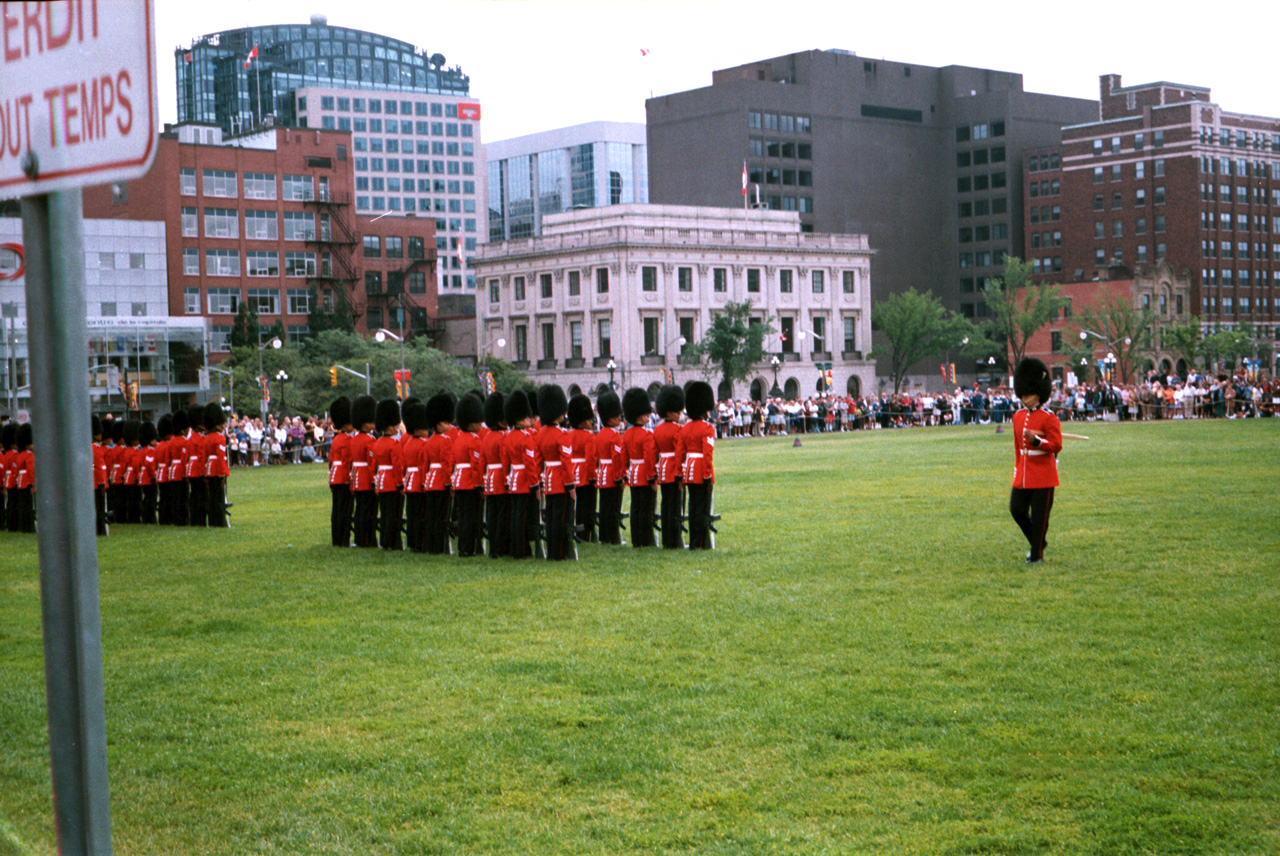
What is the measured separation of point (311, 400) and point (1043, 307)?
61.3m

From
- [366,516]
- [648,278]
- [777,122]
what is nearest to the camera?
[366,516]

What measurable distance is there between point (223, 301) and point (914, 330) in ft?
177

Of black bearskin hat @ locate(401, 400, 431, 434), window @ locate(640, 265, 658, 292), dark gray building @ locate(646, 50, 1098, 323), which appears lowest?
black bearskin hat @ locate(401, 400, 431, 434)

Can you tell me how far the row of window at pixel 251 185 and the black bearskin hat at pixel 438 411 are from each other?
76.4 meters

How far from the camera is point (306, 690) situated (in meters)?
9.42

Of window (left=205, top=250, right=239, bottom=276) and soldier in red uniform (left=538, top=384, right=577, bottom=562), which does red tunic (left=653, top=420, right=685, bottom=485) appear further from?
window (left=205, top=250, right=239, bottom=276)

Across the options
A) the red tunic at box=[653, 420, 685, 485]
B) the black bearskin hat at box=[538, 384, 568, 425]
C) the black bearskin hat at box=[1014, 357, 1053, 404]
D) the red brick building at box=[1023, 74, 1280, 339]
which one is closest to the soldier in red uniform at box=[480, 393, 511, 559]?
the black bearskin hat at box=[538, 384, 568, 425]

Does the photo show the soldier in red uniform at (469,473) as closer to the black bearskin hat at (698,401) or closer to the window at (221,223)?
the black bearskin hat at (698,401)

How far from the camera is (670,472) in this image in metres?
17.3

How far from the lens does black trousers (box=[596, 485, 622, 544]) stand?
1848 cm

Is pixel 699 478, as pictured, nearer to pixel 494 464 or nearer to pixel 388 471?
pixel 494 464

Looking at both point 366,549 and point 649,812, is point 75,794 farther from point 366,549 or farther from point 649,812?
point 366,549

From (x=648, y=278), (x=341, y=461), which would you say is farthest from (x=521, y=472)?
(x=648, y=278)

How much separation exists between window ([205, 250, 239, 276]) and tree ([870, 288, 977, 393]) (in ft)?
162
